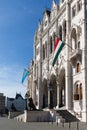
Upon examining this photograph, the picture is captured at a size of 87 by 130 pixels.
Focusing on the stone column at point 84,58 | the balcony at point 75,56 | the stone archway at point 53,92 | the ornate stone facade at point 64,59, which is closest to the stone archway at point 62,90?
the ornate stone facade at point 64,59

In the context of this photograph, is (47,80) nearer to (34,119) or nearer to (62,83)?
(62,83)

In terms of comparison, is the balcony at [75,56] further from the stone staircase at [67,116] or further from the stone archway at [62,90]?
the stone archway at [62,90]

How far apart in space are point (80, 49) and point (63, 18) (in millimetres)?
11191

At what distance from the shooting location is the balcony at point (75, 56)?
45.9m

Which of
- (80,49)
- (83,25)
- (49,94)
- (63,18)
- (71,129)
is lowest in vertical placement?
(71,129)

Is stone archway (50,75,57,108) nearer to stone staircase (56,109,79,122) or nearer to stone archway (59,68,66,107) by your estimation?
stone archway (59,68,66,107)

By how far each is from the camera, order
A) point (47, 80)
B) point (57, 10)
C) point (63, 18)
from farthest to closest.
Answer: point (47, 80), point (57, 10), point (63, 18)

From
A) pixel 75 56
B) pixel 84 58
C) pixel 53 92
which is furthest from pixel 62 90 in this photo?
pixel 84 58

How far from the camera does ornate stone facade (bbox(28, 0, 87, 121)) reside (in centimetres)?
4572

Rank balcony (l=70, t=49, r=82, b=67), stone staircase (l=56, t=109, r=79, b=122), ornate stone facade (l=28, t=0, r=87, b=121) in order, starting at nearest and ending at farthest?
stone staircase (l=56, t=109, r=79, b=122) → ornate stone facade (l=28, t=0, r=87, b=121) → balcony (l=70, t=49, r=82, b=67)

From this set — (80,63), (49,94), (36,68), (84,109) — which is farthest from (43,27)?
(84,109)

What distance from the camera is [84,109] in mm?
43406

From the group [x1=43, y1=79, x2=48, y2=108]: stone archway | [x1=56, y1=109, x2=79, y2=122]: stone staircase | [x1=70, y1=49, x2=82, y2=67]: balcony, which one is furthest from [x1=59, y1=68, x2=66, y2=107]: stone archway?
[x1=43, y1=79, x2=48, y2=108]: stone archway

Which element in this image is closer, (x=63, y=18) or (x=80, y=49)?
(x=80, y=49)
